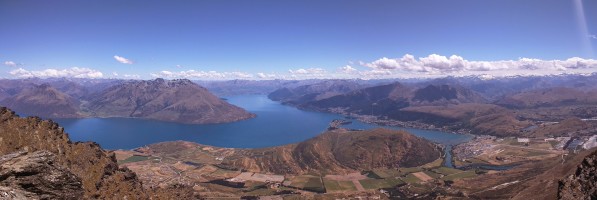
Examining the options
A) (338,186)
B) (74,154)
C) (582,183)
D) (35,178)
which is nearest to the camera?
(35,178)

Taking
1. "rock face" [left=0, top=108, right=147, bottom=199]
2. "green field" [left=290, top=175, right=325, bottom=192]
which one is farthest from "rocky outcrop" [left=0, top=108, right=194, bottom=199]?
"green field" [left=290, top=175, right=325, bottom=192]

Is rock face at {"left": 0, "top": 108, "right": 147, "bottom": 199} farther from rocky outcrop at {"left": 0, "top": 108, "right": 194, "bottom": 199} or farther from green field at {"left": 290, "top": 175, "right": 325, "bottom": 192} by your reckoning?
green field at {"left": 290, "top": 175, "right": 325, "bottom": 192}

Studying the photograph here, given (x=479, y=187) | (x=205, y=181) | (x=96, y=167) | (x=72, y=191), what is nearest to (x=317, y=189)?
(x=205, y=181)

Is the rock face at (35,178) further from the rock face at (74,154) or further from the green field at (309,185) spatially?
the green field at (309,185)

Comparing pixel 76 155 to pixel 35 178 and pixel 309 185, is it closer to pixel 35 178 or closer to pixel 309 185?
pixel 35 178

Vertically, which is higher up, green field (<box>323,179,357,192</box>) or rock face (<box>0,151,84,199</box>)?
rock face (<box>0,151,84,199</box>)

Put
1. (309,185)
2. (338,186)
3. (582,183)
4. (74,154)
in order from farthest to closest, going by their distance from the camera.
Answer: (309,185), (338,186), (74,154), (582,183)

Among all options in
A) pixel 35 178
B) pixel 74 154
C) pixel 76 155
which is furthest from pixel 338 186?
pixel 35 178
